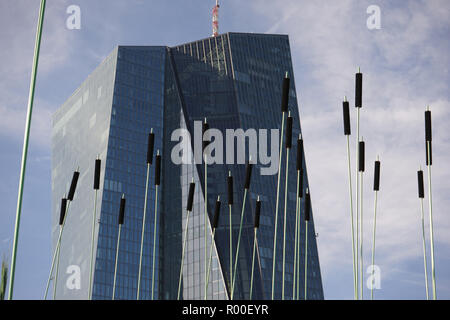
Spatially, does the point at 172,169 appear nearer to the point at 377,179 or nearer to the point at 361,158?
the point at 377,179

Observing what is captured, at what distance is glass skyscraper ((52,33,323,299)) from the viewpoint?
14488 cm

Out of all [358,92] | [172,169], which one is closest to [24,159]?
[358,92]

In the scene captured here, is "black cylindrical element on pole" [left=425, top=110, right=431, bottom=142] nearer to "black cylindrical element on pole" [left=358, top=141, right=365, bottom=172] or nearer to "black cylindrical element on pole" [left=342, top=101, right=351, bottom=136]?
"black cylindrical element on pole" [left=358, top=141, right=365, bottom=172]

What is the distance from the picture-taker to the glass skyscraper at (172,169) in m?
145

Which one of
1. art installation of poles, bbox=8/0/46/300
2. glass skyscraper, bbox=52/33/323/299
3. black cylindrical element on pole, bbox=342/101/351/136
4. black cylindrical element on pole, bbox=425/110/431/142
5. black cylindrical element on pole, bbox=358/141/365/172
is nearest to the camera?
art installation of poles, bbox=8/0/46/300

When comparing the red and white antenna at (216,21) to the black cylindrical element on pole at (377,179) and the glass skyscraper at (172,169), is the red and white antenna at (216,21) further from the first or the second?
the black cylindrical element on pole at (377,179)

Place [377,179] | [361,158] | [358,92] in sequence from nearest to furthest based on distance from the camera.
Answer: [361,158] < [358,92] < [377,179]

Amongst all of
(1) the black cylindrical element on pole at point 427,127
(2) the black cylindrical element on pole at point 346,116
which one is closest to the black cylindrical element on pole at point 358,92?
(2) the black cylindrical element on pole at point 346,116

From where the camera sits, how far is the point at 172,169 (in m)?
162

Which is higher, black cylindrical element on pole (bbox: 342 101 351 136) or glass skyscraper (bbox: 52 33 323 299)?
glass skyscraper (bbox: 52 33 323 299)

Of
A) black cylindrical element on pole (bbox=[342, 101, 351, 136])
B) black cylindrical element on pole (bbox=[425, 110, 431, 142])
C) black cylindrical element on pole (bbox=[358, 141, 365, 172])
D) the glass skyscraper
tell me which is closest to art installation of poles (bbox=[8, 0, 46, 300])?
black cylindrical element on pole (bbox=[342, 101, 351, 136])

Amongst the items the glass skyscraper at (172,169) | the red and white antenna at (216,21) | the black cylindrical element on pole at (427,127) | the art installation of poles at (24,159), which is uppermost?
the red and white antenna at (216,21)

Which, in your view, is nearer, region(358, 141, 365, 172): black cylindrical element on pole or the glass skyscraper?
region(358, 141, 365, 172): black cylindrical element on pole
